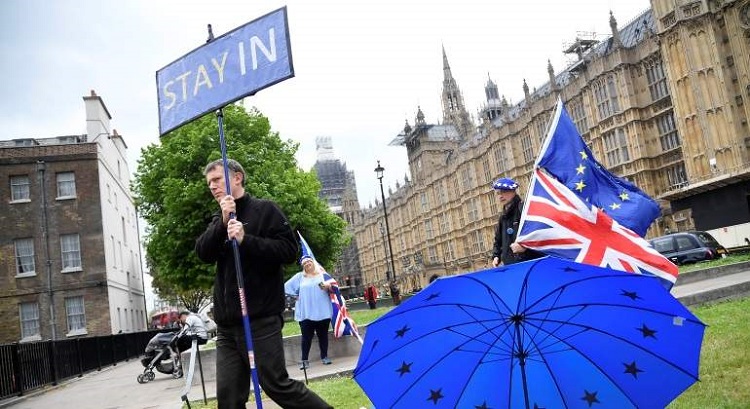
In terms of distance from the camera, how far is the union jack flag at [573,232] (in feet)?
15.5

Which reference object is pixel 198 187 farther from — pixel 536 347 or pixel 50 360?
pixel 536 347

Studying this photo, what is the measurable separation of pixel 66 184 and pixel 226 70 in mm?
28134

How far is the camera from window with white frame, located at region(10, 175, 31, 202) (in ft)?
90.5

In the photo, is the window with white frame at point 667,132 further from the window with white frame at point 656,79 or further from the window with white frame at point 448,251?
the window with white frame at point 448,251

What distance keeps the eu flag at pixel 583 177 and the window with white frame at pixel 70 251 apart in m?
27.7

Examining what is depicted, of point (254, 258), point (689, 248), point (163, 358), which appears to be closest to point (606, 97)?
point (689, 248)

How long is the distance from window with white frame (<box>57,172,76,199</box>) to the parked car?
26.2m

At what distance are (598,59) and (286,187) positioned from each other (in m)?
28.4

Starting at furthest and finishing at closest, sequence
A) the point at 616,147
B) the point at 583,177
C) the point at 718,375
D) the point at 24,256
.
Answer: the point at 616,147 < the point at 24,256 < the point at 583,177 < the point at 718,375

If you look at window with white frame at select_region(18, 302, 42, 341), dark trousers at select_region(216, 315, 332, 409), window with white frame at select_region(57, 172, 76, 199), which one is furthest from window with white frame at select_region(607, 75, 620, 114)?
dark trousers at select_region(216, 315, 332, 409)

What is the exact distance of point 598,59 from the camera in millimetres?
43688

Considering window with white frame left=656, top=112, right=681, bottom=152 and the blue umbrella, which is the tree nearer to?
the blue umbrella

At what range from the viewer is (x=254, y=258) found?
3.77 metres

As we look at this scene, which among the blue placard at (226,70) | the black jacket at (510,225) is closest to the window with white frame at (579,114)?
the black jacket at (510,225)
